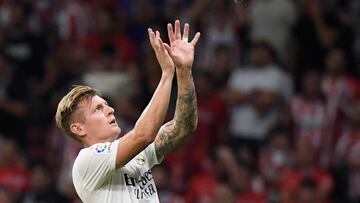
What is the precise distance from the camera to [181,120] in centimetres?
646

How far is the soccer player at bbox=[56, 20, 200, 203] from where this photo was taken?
6.12 m

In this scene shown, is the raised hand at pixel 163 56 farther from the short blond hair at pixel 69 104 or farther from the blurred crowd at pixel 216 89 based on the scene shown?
the blurred crowd at pixel 216 89

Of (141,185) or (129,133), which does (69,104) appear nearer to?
(129,133)

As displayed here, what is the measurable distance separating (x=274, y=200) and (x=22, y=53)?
4.46 meters

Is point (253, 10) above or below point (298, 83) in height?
above

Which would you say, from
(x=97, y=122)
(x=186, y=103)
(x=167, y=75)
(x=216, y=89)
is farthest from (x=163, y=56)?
(x=216, y=89)

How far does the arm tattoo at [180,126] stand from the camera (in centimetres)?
638

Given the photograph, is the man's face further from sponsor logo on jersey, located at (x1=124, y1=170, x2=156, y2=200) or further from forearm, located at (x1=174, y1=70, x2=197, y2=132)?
forearm, located at (x1=174, y1=70, x2=197, y2=132)

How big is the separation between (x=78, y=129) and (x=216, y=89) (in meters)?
5.93

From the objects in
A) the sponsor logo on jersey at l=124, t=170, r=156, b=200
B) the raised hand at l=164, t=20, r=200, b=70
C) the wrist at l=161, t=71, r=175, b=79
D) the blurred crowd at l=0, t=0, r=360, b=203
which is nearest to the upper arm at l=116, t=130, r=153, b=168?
the sponsor logo on jersey at l=124, t=170, r=156, b=200

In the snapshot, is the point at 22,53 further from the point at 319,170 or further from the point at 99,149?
the point at 99,149

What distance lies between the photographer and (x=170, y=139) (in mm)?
6547

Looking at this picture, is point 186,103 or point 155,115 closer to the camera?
point 155,115

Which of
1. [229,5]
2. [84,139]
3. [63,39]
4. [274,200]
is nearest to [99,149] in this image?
[84,139]
